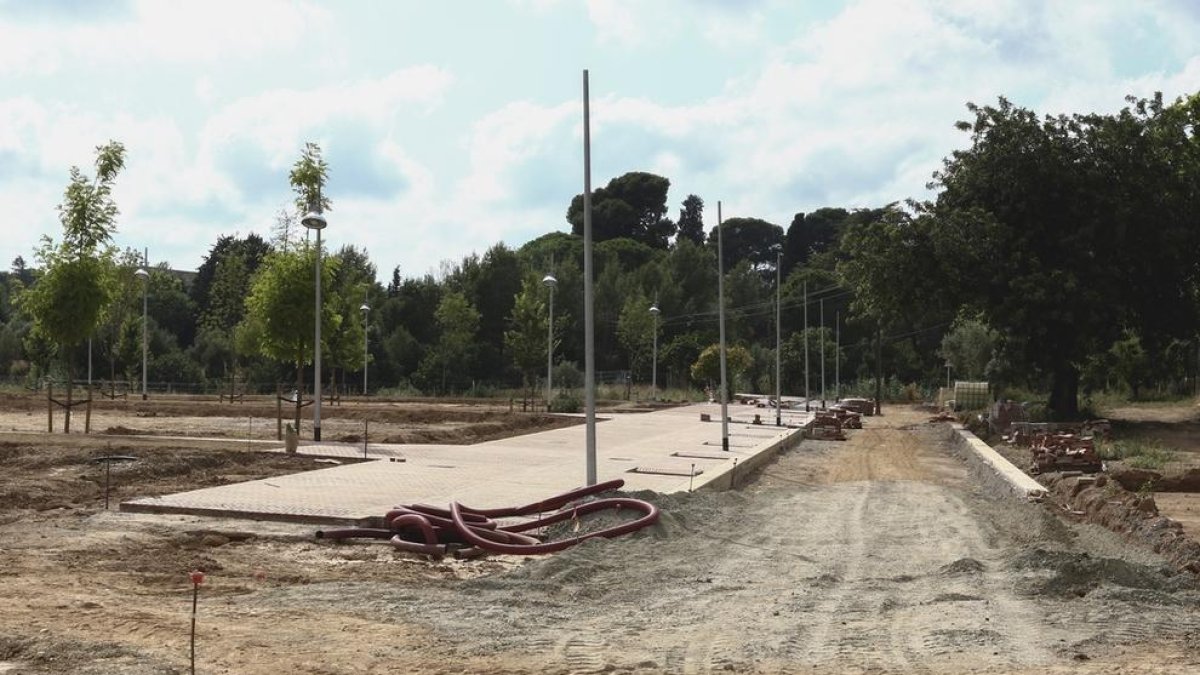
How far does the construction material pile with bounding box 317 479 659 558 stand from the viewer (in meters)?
10.9

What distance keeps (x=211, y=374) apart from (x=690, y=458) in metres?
53.4

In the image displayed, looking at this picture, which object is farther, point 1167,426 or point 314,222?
point 1167,426

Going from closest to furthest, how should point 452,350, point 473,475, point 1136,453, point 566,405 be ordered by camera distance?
1. point 473,475
2. point 1136,453
3. point 566,405
4. point 452,350

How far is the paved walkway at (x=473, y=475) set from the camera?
13.4 metres

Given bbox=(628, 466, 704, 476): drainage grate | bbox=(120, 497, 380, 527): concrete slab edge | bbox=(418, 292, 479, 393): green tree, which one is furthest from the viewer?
bbox=(418, 292, 479, 393): green tree

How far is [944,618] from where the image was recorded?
771 cm

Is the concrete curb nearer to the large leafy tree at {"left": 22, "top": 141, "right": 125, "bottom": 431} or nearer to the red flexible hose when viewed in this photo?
the red flexible hose

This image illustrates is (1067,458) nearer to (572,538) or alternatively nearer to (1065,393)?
(572,538)

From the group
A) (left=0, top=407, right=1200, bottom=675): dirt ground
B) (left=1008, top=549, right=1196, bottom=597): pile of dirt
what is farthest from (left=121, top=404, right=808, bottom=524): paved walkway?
(left=1008, top=549, right=1196, bottom=597): pile of dirt

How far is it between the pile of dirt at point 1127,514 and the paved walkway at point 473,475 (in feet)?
16.7

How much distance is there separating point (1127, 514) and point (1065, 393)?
25300mm

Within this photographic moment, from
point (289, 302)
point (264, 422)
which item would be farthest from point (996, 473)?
point (264, 422)

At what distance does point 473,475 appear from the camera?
690 inches

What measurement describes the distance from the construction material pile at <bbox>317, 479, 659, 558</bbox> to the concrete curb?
24.7ft
